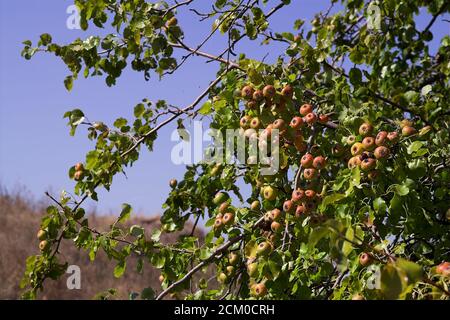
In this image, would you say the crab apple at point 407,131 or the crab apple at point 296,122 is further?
the crab apple at point 407,131

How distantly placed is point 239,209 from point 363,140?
54 centimetres

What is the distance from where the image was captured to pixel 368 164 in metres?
1.96

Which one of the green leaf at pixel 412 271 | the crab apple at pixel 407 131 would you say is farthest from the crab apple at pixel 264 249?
the green leaf at pixel 412 271

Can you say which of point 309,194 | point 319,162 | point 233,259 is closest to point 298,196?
point 309,194

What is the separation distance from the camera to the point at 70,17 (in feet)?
9.60

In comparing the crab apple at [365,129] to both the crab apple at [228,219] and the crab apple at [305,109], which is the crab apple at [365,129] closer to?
the crab apple at [305,109]

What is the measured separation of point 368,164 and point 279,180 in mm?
554

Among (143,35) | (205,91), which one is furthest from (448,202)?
(143,35)

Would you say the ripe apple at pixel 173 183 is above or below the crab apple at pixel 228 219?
above

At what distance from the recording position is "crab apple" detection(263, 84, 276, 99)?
2.15 meters

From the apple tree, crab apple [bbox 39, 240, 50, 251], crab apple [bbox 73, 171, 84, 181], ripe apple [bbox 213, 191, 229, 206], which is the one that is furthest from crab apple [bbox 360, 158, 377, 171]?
crab apple [bbox 39, 240, 50, 251]

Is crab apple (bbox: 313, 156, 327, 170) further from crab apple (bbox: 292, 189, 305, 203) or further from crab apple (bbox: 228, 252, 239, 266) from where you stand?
crab apple (bbox: 228, 252, 239, 266)

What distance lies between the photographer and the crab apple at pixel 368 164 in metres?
1.96
